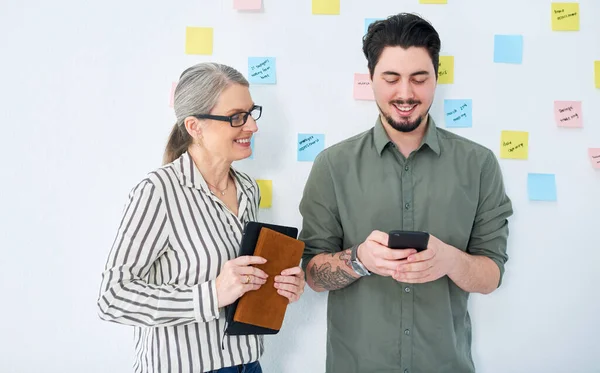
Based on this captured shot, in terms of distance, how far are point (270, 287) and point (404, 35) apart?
0.75 m

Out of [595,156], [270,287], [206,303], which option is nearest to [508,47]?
[595,156]

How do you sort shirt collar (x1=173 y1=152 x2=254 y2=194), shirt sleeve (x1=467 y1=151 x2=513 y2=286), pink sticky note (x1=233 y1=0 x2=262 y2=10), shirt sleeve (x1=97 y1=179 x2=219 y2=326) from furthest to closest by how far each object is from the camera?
pink sticky note (x1=233 y1=0 x2=262 y2=10), shirt sleeve (x1=467 y1=151 x2=513 y2=286), shirt collar (x1=173 y1=152 x2=254 y2=194), shirt sleeve (x1=97 y1=179 x2=219 y2=326)

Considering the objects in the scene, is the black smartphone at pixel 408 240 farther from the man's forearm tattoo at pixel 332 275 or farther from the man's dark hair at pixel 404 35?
the man's dark hair at pixel 404 35

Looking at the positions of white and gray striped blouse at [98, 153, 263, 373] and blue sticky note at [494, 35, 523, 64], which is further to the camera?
blue sticky note at [494, 35, 523, 64]

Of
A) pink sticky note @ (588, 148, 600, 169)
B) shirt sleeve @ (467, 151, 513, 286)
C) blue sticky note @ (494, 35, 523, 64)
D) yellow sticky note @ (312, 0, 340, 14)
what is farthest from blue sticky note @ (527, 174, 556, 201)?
yellow sticky note @ (312, 0, 340, 14)

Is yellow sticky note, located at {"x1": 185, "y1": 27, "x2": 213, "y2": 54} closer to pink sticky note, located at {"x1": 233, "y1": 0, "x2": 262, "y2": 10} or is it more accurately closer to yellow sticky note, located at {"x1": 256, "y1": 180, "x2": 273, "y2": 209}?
pink sticky note, located at {"x1": 233, "y1": 0, "x2": 262, "y2": 10}

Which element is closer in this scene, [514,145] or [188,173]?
[188,173]

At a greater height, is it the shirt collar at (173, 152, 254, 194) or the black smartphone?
the shirt collar at (173, 152, 254, 194)

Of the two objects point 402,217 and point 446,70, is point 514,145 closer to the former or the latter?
point 446,70

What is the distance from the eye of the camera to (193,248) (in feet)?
3.82

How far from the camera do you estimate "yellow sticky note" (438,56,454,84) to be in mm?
1573

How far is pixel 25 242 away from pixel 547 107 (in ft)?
5.89

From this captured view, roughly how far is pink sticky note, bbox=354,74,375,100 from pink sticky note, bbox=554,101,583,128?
0.62 m

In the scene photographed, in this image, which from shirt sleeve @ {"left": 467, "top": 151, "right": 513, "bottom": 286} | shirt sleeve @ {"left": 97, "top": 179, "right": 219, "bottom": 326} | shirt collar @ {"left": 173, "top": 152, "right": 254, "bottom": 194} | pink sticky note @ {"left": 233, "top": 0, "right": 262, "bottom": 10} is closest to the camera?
shirt sleeve @ {"left": 97, "top": 179, "right": 219, "bottom": 326}
